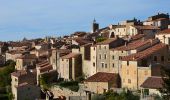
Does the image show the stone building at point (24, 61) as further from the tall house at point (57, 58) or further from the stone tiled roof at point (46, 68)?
the tall house at point (57, 58)

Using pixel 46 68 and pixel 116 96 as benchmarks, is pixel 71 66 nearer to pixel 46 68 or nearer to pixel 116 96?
pixel 46 68

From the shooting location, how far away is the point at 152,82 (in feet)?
161

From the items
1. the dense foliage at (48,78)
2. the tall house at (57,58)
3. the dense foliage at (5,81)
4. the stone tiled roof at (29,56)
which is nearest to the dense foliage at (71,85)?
the dense foliage at (48,78)

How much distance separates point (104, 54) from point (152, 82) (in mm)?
13519

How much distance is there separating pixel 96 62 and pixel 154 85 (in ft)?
51.2

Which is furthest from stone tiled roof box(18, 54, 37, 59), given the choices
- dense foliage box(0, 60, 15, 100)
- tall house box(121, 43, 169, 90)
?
tall house box(121, 43, 169, 90)

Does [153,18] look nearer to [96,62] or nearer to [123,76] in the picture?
[96,62]

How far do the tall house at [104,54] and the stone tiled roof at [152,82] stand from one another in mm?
10671

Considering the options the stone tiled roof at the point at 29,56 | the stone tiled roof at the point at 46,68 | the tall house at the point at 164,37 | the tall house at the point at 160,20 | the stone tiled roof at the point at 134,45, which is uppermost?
the tall house at the point at 160,20

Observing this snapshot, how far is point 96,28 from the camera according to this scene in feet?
382

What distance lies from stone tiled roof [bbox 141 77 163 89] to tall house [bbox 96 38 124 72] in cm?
1067

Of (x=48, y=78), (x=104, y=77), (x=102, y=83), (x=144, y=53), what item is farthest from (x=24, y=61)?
(x=144, y=53)

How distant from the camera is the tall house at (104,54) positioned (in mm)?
61013

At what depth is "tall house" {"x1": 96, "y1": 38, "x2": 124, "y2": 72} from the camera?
2402 inches
